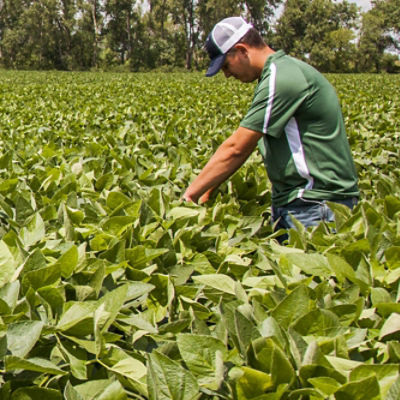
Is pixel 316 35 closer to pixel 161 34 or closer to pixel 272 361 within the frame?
pixel 161 34

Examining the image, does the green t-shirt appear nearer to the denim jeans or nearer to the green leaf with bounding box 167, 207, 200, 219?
the denim jeans

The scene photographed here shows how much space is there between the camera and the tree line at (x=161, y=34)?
85.4 m

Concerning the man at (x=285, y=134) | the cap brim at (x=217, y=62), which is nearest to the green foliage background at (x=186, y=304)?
the man at (x=285, y=134)

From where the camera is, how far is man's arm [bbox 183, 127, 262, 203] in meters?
3.01

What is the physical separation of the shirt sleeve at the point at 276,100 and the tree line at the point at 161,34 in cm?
7540

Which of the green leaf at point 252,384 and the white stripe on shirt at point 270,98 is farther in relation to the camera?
the white stripe on shirt at point 270,98

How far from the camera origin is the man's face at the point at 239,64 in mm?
3230

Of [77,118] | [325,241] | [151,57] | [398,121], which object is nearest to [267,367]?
[325,241]

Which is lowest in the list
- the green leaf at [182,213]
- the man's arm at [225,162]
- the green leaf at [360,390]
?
the green leaf at [360,390]

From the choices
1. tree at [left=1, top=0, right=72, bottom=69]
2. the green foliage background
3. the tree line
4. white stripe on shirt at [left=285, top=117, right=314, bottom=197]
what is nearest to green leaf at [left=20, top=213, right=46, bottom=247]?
the green foliage background

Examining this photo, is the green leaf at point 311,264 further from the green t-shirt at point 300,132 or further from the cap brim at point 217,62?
the cap brim at point 217,62

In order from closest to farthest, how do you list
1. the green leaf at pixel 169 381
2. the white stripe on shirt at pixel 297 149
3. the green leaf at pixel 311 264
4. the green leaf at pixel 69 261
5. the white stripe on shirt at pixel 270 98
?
the green leaf at pixel 169 381 < the green leaf at pixel 69 261 < the green leaf at pixel 311 264 < the white stripe on shirt at pixel 270 98 < the white stripe on shirt at pixel 297 149

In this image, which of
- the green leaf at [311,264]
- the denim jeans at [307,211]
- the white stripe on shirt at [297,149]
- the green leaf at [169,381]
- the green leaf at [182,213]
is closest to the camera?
the green leaf at [169,381]

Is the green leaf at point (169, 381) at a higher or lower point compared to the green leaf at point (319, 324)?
lower
